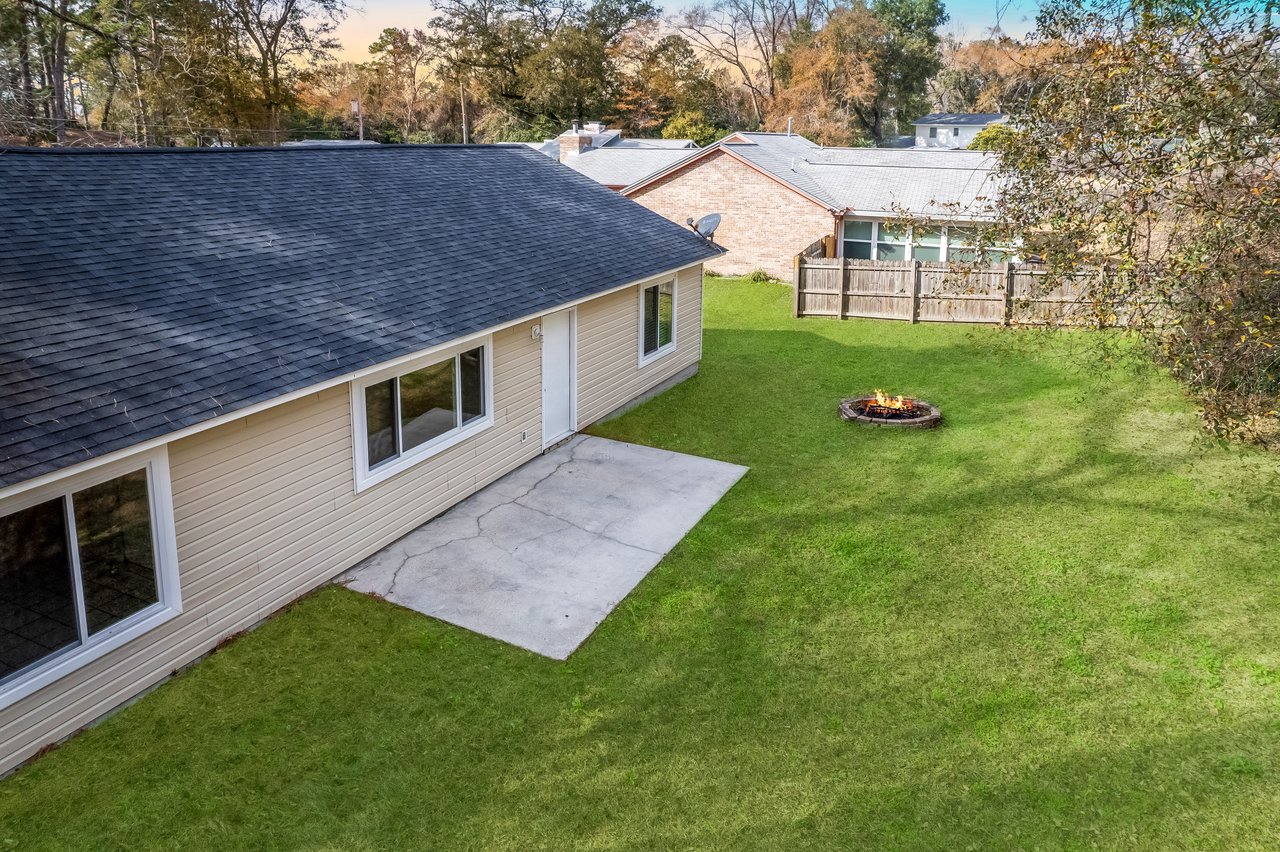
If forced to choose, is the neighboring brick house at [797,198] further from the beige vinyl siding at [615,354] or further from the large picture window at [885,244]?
the beige vinyl siding at [615,354]

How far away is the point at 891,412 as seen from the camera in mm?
14477

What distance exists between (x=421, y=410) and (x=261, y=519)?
248cm

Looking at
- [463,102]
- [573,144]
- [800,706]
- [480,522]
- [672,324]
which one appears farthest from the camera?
[463,102]

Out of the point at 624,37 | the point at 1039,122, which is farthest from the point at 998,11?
the point at 624,37

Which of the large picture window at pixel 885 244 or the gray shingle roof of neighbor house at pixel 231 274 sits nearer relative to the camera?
the gray shingle roof of neighbor house at pixel 231 274

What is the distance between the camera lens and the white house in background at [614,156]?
32.4 meters

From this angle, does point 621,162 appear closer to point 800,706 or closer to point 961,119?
point 800,706

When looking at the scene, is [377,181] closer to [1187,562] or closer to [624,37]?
[1187,562]

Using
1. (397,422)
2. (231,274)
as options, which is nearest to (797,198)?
(397,422)

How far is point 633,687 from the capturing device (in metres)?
7.80

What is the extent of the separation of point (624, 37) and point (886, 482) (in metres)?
57.3

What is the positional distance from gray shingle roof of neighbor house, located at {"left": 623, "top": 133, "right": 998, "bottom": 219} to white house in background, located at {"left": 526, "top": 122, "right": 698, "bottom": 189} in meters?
3.24

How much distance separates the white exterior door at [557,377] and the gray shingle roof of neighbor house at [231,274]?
581mm

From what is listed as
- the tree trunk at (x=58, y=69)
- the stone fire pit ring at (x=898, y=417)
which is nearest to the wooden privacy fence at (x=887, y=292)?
the stone fire pit ring at (x=898, y=417)
